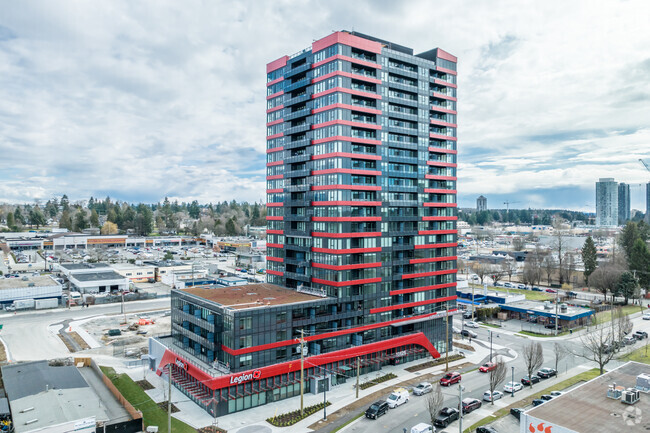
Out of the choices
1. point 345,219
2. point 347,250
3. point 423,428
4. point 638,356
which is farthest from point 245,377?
point 638,356

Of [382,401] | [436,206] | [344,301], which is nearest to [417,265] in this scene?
[436,206]

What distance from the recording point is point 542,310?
318 ft

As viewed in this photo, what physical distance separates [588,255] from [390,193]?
322 feet

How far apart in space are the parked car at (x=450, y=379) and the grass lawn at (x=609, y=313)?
5414 cm

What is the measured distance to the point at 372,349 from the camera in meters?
66.7

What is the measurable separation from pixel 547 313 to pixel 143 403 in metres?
83.8

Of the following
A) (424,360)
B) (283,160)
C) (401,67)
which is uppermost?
(401,67)

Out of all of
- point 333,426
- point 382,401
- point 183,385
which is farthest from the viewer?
point 183,385

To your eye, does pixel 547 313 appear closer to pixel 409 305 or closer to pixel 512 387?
pixel 409 305

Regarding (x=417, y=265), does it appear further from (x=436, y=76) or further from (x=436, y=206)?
(x=436, y=76)

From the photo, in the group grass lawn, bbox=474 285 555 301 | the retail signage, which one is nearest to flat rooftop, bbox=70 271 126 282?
the retail signage

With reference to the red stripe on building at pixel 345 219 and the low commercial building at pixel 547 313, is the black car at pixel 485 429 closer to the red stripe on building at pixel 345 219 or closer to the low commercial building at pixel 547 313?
the red stripe on building at pixel 345 219

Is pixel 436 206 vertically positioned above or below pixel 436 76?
below

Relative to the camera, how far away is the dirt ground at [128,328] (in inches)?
3265
